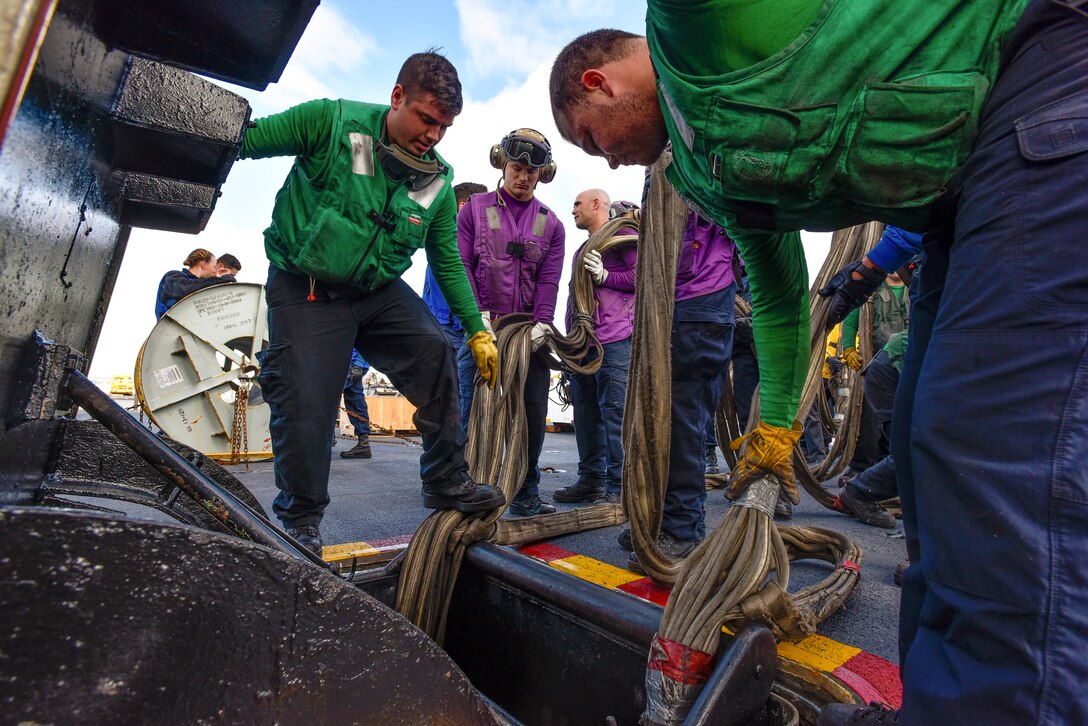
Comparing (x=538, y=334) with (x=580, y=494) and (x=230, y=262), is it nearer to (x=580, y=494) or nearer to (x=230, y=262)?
(x=580, y=494)

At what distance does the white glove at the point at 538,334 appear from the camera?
2931mm

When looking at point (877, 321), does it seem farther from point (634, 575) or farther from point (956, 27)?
point (956, 27)

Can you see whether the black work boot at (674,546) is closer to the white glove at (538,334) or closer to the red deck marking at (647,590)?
the red deck marking at (647,590)

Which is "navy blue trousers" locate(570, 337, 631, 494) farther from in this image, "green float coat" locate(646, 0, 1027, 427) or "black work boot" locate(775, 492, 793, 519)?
"green float coat" locate(646, 0, 1027, 427)

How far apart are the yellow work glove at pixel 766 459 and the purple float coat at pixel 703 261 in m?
1.15

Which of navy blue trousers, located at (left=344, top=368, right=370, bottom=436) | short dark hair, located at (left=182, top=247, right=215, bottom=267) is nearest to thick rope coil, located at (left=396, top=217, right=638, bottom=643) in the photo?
navy blue trousers, located at (left=344, top=368, right=370, bottom=436)

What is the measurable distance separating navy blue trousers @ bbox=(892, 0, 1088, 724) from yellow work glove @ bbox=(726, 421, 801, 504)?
533mm

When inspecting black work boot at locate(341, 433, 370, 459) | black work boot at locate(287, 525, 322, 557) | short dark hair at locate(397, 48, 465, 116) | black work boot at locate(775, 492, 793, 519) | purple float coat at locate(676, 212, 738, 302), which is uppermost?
short dark hair at locate(397, 48, 465, 116)

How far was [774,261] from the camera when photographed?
4.41ft

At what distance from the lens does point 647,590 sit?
6.29 ft

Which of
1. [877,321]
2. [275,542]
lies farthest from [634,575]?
[877,321]

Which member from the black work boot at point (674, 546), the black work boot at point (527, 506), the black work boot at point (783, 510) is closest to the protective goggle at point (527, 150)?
the black work boot at point (527, 506)

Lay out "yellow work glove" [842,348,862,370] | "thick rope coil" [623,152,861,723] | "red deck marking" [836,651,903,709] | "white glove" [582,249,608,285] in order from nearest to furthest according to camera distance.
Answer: "thick rope coil" [623,152,861,723]
"red deck marking" [836,651,903,709]
"white glove" [582,249,608,285]
"yellow work glove" [842,348,862,370]

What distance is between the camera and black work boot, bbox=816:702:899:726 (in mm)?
943
